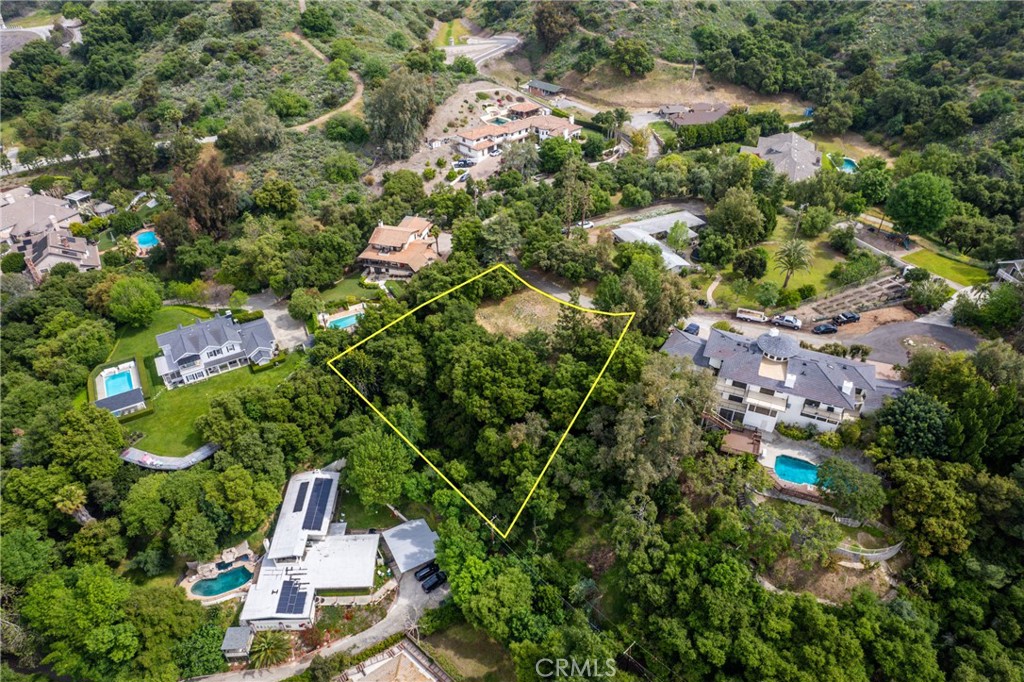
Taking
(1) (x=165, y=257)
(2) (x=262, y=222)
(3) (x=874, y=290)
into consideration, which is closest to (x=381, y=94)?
(2) (x=262, y=222)

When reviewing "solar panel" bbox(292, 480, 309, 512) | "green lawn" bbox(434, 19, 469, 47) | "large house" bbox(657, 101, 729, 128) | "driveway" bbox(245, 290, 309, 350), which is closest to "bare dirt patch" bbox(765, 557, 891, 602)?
"solar panel" bbox(292, 480, 309, 512)

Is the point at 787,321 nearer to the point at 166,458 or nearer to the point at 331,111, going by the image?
the point at 166,458

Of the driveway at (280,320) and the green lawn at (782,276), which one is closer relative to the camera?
the green lawn at (782,276)

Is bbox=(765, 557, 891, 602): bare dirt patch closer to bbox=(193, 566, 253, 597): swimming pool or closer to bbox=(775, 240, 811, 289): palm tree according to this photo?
bbox=(775, 240, 811, 289): palm tree

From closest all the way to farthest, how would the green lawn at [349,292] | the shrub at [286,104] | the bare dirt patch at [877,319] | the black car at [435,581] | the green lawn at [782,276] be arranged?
the black car at [435,581], the bare dirt patch at [877,319], the green lawn at [782,276], the green lawn at [349,292], the shrub at [286,104]

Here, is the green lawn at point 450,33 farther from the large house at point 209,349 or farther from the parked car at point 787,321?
the parked car at point 787,321

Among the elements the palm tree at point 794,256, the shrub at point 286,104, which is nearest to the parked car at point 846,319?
the palm tree at point 794,256
